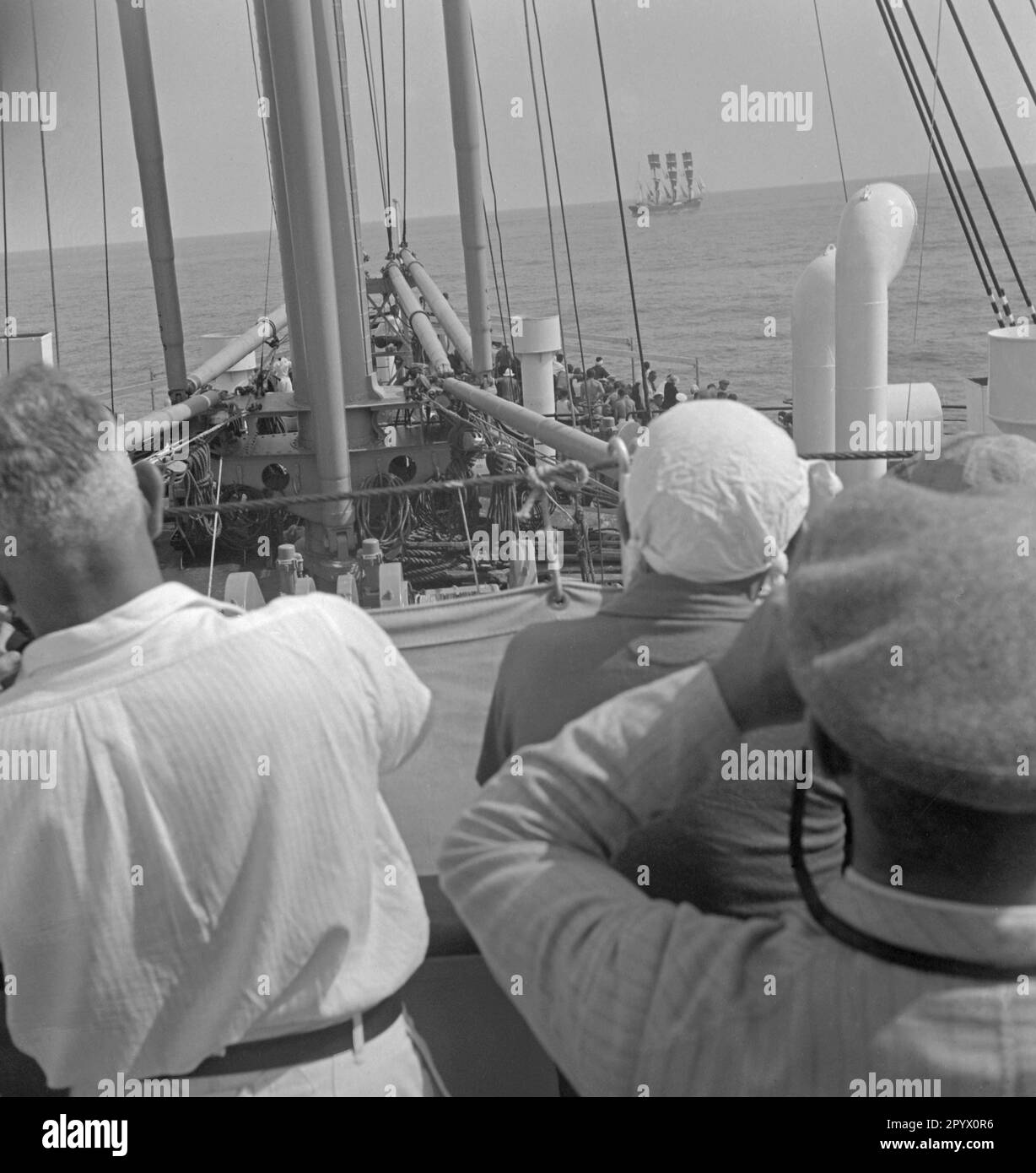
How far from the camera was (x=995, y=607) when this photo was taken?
36.5 inches

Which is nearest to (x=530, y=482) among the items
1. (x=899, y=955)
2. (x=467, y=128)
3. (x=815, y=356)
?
(x=899, y=955)

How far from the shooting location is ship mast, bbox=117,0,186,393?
1363 cm

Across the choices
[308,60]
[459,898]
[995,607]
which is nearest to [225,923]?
[459,898]

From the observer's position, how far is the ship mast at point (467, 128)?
1572cm

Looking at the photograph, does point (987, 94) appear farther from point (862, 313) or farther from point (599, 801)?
Answer: point (599, 801)

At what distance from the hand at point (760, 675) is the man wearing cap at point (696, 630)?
1.53ft

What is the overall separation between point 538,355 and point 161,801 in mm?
12249

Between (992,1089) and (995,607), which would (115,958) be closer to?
(992,1089)

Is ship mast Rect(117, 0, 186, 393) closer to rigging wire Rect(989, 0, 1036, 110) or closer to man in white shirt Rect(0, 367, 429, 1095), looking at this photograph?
rigging wire Rect(989, 0, 1036, 110)

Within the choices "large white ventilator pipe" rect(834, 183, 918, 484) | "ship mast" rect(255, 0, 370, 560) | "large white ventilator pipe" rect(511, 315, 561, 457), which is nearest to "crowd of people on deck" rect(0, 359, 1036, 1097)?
"ship mast" rect(255, 0, 370, 560)

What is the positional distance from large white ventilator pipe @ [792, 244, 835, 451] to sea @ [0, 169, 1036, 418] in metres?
0.75

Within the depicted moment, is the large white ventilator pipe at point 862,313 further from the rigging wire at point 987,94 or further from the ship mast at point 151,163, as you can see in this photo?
the ship mast at point 151,163

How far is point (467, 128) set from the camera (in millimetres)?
15906

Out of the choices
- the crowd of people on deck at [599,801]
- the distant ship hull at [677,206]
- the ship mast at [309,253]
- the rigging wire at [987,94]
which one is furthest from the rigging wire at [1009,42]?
the distant ship hull at [677,206]
